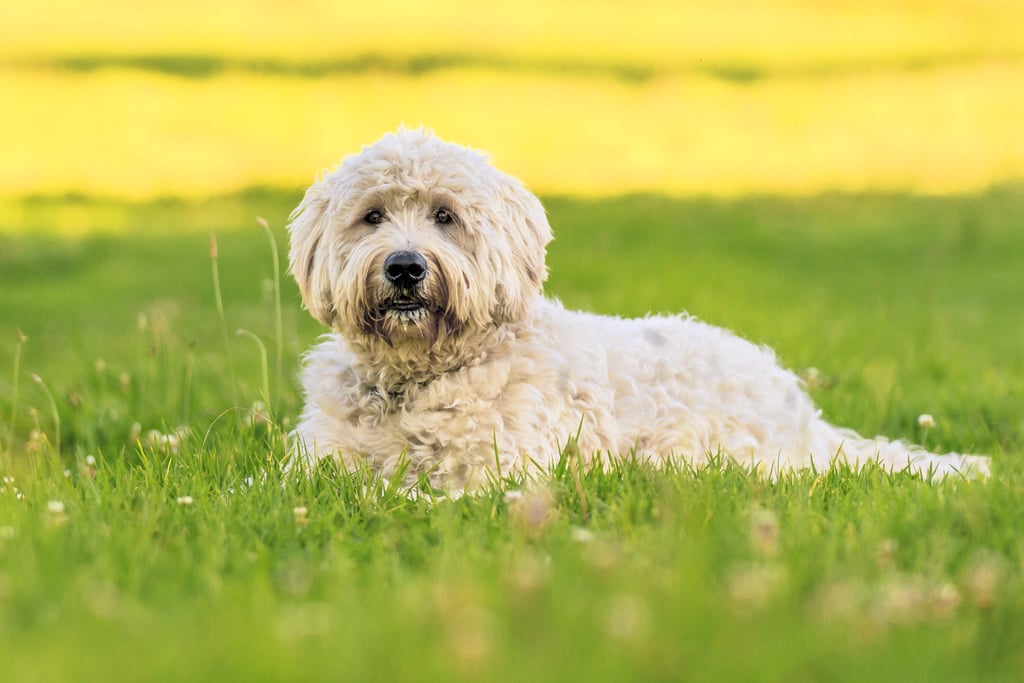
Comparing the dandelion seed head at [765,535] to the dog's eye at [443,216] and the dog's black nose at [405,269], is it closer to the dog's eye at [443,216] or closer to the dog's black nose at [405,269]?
the dog's black nose at [405,269]

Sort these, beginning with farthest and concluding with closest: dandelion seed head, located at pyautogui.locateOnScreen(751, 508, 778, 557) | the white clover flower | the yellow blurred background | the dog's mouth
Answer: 1. the yellow blurred background
2. the dog's mouth
3. the white clover flower
4. dandelion seed head, located at pyautogui.locateOnScreen(751, 508, 778, 557)

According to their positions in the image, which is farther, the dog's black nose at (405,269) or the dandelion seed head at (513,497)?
the dog's black nose at (405,269)

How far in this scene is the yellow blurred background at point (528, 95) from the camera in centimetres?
1992

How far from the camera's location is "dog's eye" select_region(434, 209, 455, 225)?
5688mm

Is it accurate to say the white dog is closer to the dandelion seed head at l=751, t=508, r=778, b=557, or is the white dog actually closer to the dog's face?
the dog's face

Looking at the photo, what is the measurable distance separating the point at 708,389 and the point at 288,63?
82.2ft

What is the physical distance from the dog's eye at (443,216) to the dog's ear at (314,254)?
50cm

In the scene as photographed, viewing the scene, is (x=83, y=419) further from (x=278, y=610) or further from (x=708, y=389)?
(x=278, y=610)

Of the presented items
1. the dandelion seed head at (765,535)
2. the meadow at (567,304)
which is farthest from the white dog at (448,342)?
the dandelion seed head at (765,535)

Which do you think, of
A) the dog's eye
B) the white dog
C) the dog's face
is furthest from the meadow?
the dog's eye

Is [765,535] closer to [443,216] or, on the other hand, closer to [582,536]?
[582,536]

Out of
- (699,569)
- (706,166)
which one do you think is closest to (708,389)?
(699,569)

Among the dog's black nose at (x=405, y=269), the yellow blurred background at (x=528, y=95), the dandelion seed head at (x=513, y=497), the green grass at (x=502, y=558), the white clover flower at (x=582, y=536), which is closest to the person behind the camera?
the green grass at (x=502, y=558)

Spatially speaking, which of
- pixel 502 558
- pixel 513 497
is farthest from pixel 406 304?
pixel 502 558
